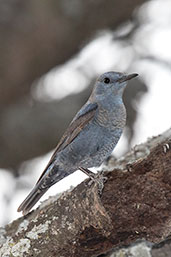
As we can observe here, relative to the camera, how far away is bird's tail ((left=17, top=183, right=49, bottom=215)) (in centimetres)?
394

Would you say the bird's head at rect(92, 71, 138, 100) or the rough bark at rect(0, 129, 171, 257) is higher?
the bird's head at rect(92, 71, 138, 100)

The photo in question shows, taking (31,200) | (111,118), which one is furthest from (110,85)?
(31,200)

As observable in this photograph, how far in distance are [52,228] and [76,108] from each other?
2209 mm

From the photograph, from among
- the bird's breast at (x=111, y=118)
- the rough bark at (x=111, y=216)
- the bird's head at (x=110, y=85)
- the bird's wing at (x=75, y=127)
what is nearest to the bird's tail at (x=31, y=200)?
the bird's wing at (x=75, y=127)

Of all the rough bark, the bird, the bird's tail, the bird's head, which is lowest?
the rough bark

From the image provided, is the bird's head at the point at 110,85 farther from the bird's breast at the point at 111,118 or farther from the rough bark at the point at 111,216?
the rough bark at the point at 111,216

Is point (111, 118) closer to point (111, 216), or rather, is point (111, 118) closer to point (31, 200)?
point (31, 200)

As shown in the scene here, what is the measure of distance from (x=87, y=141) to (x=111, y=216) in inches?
61.3

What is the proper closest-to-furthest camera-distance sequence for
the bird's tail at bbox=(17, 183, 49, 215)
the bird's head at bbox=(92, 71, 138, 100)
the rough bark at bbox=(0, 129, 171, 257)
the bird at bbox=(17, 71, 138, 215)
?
the rough bark at bbox=(0, 129, 171, 257), the bird's tail at bbox=(17, 183, 49, 215), the bird at bbox=(17, 71, 138, 215), the bird's head at bbox=(92, 71, 138, 100)

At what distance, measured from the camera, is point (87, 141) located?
4176mm

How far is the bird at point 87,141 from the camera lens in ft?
13.6

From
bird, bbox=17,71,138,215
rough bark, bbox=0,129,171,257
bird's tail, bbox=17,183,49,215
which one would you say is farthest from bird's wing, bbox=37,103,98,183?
rough bark, bbox=0,129,171,257

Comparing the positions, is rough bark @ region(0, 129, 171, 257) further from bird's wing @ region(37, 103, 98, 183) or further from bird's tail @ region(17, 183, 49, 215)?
bird's wing @ region(37, 103, 98, 183)

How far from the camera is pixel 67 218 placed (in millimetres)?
2666
